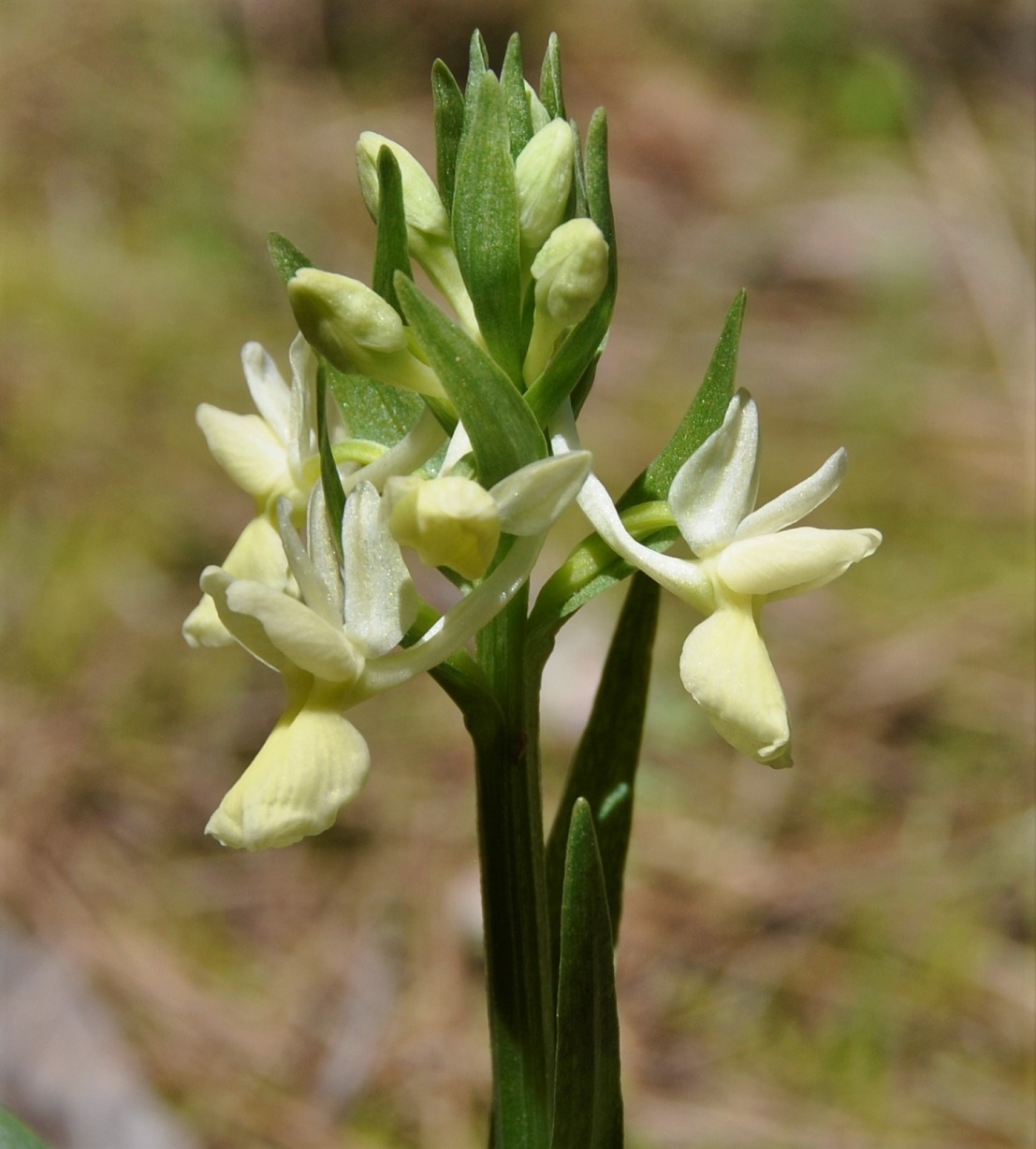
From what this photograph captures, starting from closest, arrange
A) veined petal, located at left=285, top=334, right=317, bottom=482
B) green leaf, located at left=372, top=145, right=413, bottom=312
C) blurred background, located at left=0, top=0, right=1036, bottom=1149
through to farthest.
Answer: green leaf, located at left=372, top=145, right=413, bottom=312 → veined petal, located at left=285, top=334, right=317, bottom=482 → blurred background, located at left=0, top=0, right=1036, bottom=1149

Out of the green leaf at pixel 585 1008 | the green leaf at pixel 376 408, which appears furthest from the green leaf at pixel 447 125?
the green leaf at pixel 585 1008

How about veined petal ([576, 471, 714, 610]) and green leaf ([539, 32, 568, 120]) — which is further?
green leaf ([539, 32, 568, 120])

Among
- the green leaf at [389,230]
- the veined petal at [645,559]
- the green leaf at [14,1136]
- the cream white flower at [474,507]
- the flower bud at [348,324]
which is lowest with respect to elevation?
the green leaf at [14,1136]

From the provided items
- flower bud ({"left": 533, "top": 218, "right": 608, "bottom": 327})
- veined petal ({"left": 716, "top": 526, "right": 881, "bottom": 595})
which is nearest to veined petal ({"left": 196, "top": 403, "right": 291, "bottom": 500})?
flower bud ({"left": 533, "top": 218, "right": 608, "bottom": 327})

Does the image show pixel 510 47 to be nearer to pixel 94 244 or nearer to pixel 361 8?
pixel 94 244

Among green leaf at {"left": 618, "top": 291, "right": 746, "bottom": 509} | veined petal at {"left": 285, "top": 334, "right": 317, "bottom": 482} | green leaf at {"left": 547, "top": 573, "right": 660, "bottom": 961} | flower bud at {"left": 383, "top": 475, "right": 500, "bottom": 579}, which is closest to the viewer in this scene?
flower bud at {"left": 383, "top": 475, "right": 500, "bottom": 579}

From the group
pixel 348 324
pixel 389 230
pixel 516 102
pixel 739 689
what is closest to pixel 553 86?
pixel 516 102

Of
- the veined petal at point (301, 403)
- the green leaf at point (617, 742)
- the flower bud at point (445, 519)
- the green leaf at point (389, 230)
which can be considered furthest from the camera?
the green leaf at point (617, 742)

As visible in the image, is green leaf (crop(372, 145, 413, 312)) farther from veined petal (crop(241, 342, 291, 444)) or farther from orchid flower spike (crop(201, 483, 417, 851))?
veined petal (crop(241, 342, 291, 444))

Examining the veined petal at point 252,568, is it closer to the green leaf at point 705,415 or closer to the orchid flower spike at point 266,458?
the orchid flower spike at point 266,458
